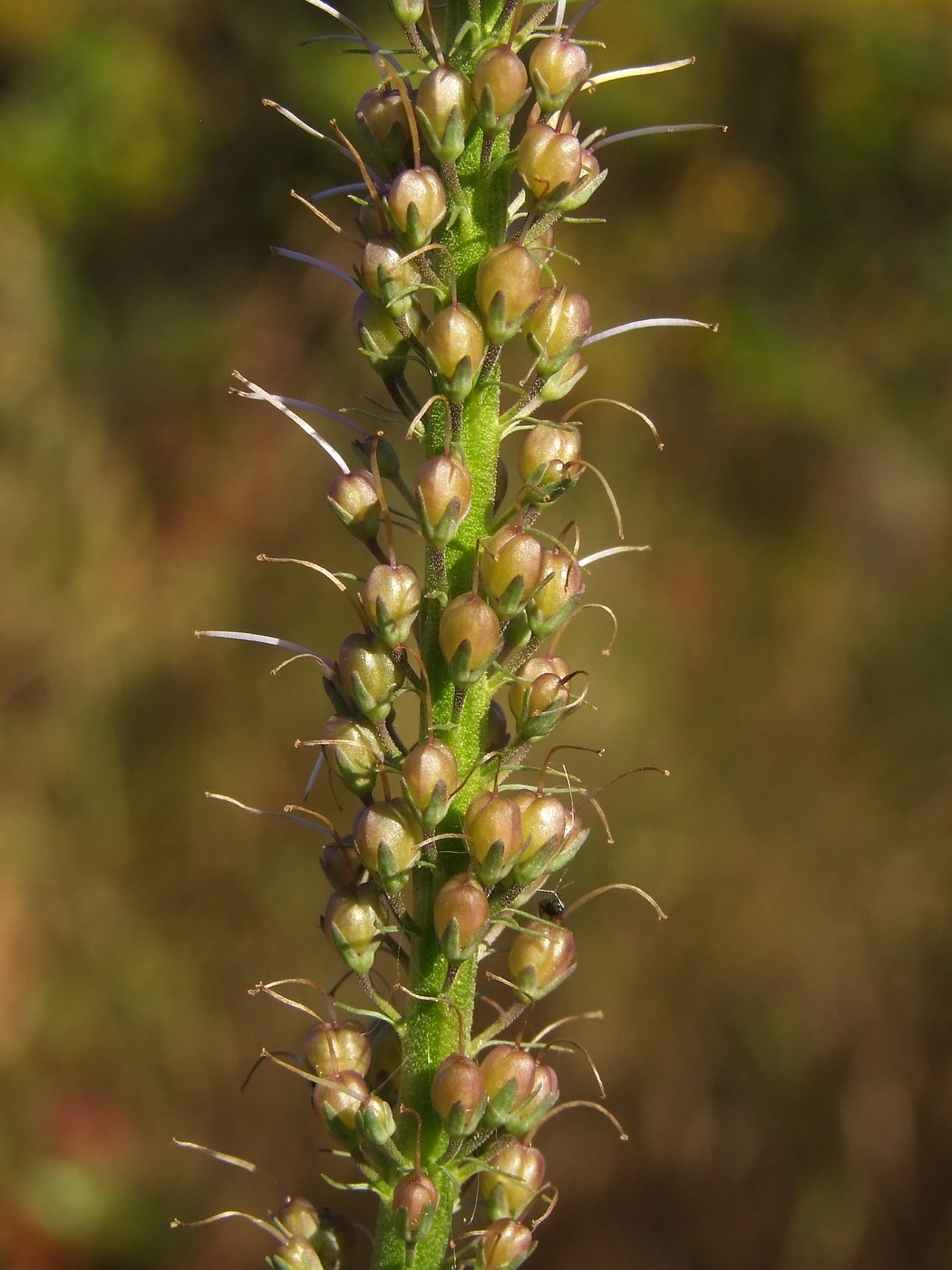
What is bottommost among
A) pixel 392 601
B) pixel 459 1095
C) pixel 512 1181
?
pixel 512 1181

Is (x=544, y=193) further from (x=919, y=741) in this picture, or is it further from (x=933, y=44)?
(x=933, y=44)

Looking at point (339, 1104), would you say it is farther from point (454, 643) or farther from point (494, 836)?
point (454, 643)

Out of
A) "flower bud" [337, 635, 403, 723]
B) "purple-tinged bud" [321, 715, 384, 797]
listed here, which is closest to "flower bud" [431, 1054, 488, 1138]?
"purple-tinged bud" [321, 715, 384, 797]

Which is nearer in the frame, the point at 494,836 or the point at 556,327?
the point at 494,836

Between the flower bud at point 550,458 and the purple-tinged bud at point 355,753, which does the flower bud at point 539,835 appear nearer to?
the purple-tinged bud at point 355,753

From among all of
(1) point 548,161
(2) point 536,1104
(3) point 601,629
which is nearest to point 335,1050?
(2) point 536,1104

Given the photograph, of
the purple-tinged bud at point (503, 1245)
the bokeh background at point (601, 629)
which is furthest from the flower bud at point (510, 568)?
the bokeh background at point (601, 629)

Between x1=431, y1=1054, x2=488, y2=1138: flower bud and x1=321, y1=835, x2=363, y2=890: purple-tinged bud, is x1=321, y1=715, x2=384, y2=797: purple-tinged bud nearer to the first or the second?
x1=321, y1=835, x2=363, y2=890: purple-tinged bud
